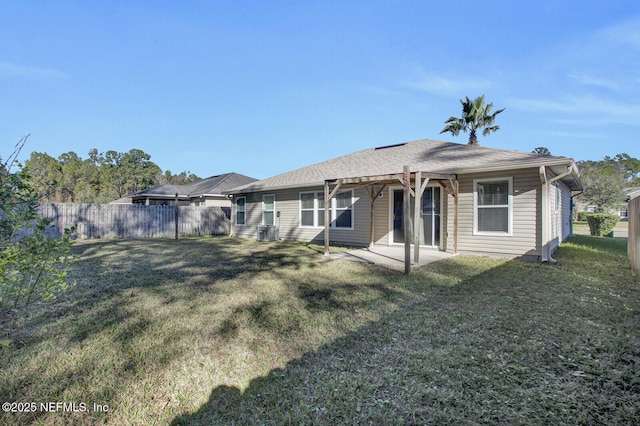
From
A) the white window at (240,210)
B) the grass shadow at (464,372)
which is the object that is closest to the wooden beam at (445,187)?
the grass shadow at (464,372)

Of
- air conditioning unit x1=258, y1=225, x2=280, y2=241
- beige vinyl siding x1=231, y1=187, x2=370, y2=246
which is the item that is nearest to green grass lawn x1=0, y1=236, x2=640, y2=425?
beige vinyl siding x1=231, y1=187, x2=370, y2=246

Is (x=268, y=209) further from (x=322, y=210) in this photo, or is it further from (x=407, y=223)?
(x=407, y=223)

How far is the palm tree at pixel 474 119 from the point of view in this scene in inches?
725

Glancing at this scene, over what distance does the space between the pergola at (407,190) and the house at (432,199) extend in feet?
0.09

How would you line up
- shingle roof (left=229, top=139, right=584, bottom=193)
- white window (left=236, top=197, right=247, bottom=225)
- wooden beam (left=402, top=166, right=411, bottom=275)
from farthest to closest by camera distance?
white window (left=236, top=197, right=247, bottom=225), shingle roof (left=229, top=139, right=584, bottom=193), wooden beam (left=402, top=166, right=411, bottom=275)

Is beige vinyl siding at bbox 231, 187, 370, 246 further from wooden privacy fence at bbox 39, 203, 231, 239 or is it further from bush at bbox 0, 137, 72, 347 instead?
bush at bbox 0, 137, 72, 347

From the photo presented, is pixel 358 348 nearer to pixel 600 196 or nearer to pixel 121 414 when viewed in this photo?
pixel 121 414

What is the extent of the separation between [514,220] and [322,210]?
6541mm

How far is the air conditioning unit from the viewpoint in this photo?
13406 mm

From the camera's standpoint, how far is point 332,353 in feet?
9.92

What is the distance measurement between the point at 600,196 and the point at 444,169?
2678 centimetres

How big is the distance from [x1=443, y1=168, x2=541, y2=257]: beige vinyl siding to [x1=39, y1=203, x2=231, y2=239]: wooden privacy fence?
1325 centimetres

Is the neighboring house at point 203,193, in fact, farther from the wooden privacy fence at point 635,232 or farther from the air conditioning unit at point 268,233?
the wooden privacy fence at point 635,232

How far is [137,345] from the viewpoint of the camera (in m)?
3.11
